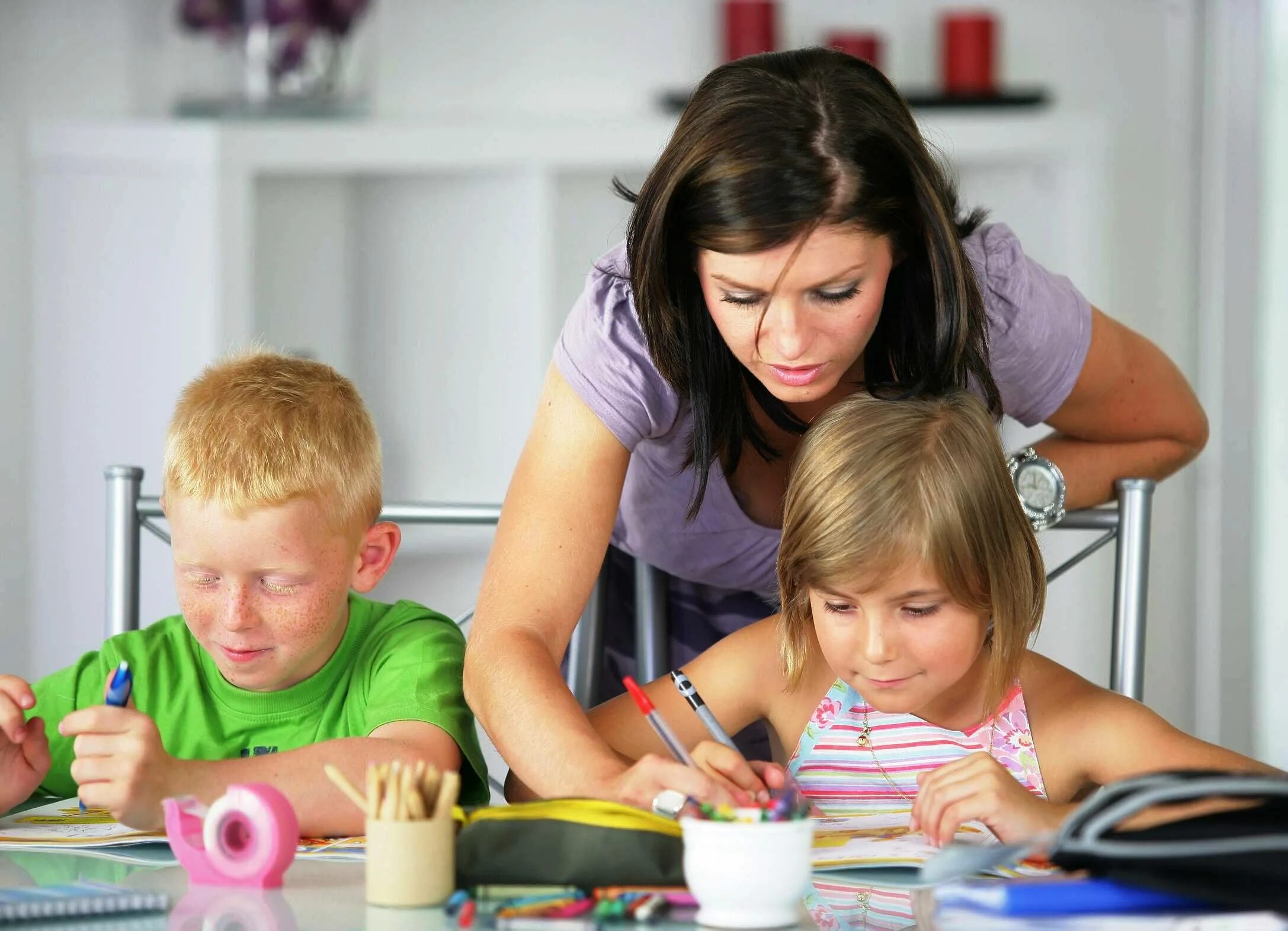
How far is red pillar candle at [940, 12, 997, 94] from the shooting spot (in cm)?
295

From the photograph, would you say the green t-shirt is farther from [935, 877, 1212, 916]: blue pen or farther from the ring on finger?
[935, 877, 1212, 916]: blue pen

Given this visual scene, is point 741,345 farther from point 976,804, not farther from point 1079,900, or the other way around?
point 1079,900

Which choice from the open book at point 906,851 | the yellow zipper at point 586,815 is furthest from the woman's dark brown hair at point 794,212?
the yellow zipper at point 586,815

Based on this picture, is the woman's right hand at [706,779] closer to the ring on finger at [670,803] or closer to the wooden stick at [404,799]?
the ring on finger at [670,803]

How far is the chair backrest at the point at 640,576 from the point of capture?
4.99 feet

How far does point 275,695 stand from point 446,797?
1.50 ft

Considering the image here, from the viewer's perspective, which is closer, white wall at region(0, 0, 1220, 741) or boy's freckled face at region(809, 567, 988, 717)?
boy's freckled face at region(809, 567, 988, 717)

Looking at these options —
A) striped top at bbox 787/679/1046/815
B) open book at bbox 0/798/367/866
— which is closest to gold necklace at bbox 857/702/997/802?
striped top at bbox 787/679/1046/815

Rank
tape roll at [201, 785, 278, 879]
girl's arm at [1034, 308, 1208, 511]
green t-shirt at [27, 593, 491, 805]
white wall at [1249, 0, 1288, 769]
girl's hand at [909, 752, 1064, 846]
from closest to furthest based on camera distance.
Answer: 1. tape roll at [201, 785, 278, 879]
2. girl's hand at [909, 752, 1064, 846]
3. green t-shirt at [27, 593, 491, 805]
4. girl's arm at [1034, 308, 1208, 511]
5. white wall at [1249, 0, 1288, 769]

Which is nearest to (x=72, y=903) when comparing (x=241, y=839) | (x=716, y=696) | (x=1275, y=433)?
(x=241, y=839)

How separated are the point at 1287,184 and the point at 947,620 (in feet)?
2.58

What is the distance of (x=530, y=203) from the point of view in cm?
282

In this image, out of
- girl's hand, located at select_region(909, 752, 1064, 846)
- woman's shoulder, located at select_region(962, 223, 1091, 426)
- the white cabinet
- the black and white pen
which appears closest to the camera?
girl's hand, located at select_region(909, 752, 1064, 846)

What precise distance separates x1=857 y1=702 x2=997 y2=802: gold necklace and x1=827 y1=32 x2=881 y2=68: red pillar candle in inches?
70.8
